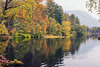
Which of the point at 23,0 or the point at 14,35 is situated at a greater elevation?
the point at 23,0

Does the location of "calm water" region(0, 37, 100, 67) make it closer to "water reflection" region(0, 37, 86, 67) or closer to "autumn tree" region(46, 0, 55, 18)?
"water reflection" region(0, 37, 86, 67)

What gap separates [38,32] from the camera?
76500mm

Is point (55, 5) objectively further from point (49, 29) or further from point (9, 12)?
point (9, 12)

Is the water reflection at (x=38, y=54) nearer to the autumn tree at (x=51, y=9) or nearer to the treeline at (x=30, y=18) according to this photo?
the treeline at (x=30, y=18)

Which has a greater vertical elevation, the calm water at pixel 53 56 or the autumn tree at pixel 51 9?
the autumn tree at pixel 51 9

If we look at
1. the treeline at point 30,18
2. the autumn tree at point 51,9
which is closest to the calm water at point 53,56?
the treeline at point 30,18

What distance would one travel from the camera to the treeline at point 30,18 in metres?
18.3

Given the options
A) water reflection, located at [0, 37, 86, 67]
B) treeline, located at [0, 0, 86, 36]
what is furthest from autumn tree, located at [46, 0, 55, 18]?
water reflection, located at [0, 37, 86, 67]

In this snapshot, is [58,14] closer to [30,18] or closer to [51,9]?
[51,9]

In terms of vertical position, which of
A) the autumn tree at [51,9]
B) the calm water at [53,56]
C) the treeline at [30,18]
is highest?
A: the autumn tree at [51,9]

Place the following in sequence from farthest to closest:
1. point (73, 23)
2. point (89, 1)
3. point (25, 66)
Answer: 1. point (73, 23)
2. point (25, 66)
3. point (89, 1)

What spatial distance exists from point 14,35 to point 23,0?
5339 centimetres

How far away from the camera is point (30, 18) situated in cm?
2270

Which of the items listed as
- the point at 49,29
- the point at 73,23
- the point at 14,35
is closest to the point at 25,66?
the point at 14,35
